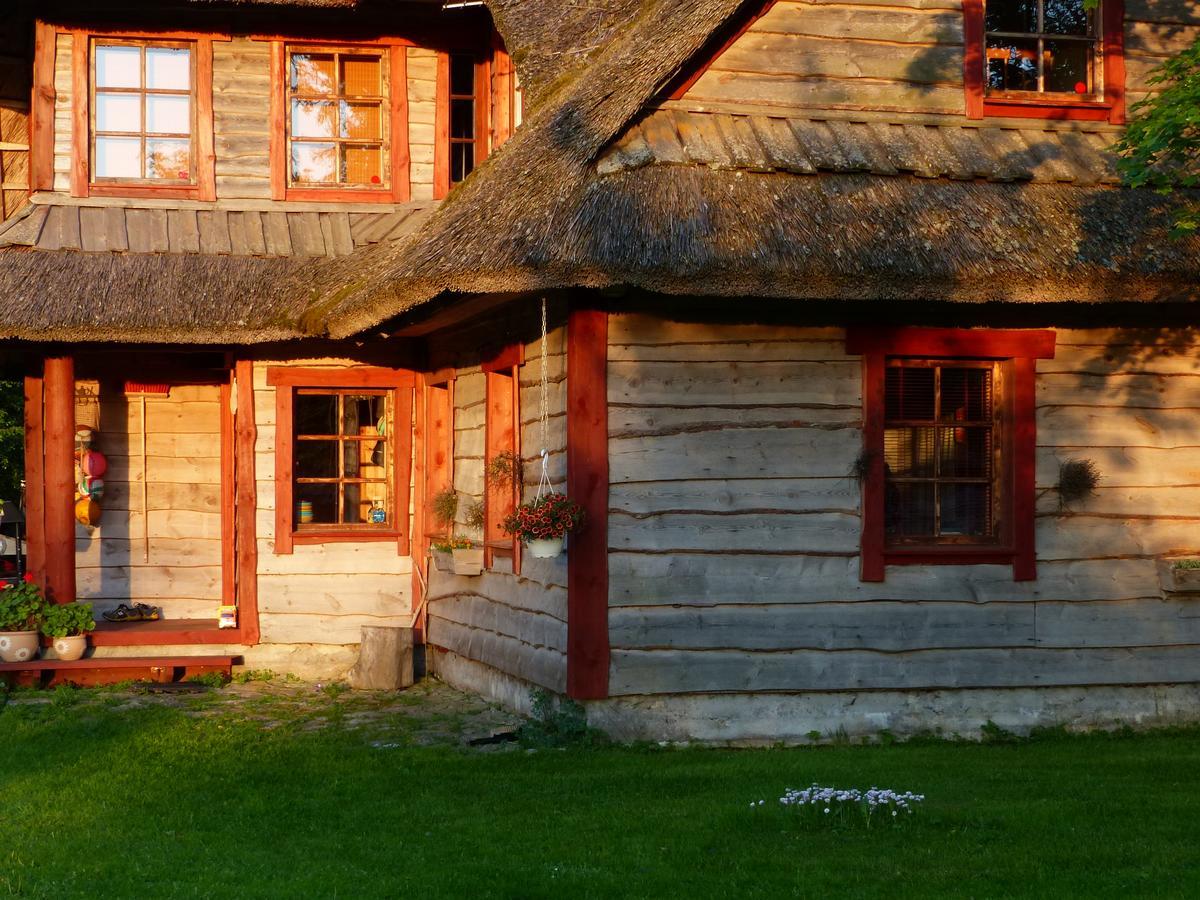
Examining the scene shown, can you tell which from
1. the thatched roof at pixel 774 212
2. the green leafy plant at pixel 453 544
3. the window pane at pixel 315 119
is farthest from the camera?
the window pane at pixel 315 119

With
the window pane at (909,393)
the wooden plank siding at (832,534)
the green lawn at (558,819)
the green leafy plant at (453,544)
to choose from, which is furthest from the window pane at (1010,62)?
the green leafy plant at (453,544)

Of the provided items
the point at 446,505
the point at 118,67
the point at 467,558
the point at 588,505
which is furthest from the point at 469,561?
the point at 118,67

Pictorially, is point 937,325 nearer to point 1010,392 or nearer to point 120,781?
point 1010,392

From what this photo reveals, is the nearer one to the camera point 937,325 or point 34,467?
point 937,325

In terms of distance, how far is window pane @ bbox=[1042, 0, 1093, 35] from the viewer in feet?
33.2

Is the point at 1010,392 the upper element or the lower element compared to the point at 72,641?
upper

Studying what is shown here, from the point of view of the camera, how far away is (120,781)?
8031 mm

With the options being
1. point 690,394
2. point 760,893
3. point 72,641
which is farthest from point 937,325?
point 72,641

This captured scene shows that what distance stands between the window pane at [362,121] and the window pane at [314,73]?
0.20 m

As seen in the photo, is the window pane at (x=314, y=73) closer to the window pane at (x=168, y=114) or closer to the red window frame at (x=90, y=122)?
the red window frame at (x=90, y=122)

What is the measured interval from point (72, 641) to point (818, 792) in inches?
269

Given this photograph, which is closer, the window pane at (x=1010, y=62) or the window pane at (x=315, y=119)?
the window pane at (x=1010, y=62)

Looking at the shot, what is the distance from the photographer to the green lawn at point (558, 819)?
6.05 metres

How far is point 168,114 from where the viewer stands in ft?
41.3
